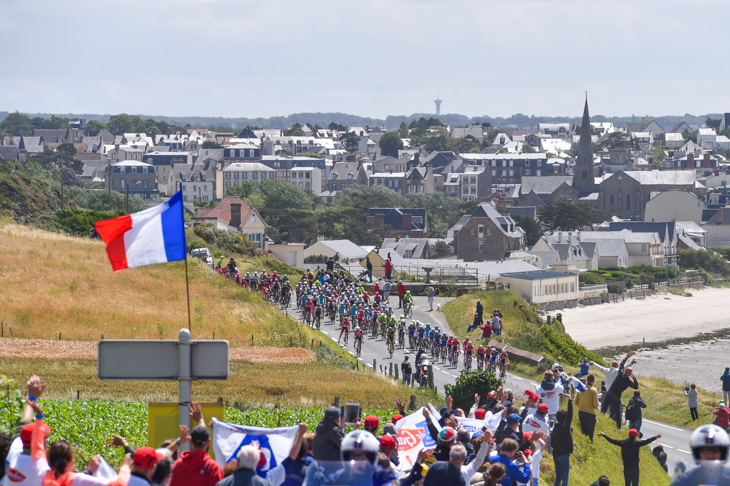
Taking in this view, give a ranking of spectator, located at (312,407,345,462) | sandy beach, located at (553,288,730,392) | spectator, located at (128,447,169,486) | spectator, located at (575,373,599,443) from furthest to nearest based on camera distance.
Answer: sandy beach, located at (553,288,730,392) < spectator, located at (575,373,599,443) < spectator, located at (312,407,345,462) < spectator, located at (128,447,169,486)

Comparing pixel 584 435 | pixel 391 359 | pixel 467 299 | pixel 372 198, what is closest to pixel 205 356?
pixel 584 435

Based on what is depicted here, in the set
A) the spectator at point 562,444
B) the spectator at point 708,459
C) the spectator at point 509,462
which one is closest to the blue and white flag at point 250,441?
the spectator at point 509,462

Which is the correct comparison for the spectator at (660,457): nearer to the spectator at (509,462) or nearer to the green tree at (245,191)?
the spectator at (509,462)

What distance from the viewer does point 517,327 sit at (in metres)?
46.2

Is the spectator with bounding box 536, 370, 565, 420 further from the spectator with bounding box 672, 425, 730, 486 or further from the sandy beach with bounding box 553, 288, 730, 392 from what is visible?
the sandy beach with bounding box 553, 288, 730, 392

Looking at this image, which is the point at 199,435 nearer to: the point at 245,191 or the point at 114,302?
the point at 114,302

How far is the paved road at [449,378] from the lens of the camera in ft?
86.3

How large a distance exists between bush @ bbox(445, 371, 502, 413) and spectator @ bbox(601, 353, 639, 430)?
2972mm

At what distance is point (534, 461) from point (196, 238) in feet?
188

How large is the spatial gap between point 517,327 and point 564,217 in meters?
86.7

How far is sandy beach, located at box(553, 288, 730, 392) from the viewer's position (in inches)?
2366

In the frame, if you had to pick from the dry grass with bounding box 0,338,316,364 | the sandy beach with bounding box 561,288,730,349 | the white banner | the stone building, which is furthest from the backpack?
the stone building

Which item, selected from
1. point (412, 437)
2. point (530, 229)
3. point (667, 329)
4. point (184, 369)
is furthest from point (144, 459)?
point (530, 229)

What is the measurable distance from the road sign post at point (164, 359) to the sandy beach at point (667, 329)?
148ft
